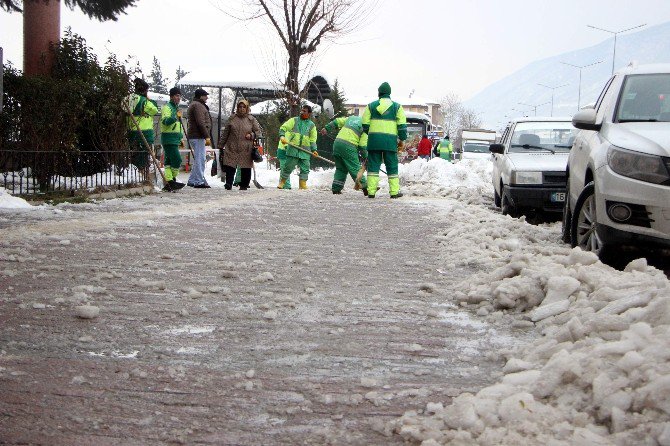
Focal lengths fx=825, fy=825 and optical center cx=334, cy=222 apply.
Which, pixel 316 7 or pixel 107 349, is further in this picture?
pixel 316 7

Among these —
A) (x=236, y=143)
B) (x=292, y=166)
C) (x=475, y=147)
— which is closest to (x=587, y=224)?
(x=236, y=143)

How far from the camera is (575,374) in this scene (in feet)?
9.80

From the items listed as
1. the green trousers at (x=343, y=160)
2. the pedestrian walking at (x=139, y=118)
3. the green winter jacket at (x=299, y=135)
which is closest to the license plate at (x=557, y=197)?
the green trousers at (x=343, y=160)

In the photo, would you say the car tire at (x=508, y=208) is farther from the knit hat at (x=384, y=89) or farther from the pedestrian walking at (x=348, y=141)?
the pedestrian walking at (x=348, y=141)

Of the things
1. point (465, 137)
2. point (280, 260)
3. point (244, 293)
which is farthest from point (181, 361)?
point (465, 137)

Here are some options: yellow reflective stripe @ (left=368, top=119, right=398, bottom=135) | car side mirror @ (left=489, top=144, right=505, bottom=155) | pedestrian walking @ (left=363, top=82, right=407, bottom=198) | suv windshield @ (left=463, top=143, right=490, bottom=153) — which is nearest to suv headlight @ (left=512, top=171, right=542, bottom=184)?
car side mirror @ (left=489, top=144, right=505, bottom=155)

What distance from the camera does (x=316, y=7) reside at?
101ft

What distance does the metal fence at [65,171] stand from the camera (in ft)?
37.0

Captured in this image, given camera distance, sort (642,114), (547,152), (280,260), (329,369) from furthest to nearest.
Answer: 1. (547,152)
2. (642,114)
3. (280,260)
4. (329,369)

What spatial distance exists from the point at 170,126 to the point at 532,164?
7689 millimetres

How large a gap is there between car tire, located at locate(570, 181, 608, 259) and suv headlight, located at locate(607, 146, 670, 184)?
0.41 metres

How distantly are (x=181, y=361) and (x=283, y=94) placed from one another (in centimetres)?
2782

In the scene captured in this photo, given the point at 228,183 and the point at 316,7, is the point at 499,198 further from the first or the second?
the point at 316,7

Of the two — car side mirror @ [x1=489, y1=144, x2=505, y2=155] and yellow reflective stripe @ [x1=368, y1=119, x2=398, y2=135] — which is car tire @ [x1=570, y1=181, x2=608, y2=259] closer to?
car side mirror @ [x1=489, y1=144, x2=505, y2=155]
